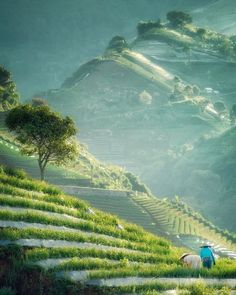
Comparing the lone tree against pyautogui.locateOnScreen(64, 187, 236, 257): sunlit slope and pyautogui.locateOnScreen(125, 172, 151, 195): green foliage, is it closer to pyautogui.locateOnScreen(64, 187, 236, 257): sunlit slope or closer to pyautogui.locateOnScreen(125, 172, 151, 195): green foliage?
pyautogui.locateOnScreen(64, 187, 236, 257): sunlit slope

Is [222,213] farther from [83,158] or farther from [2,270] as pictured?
[2,270]

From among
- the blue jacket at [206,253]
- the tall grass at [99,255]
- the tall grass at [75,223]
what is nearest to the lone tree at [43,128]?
the tall grass at [75,223]

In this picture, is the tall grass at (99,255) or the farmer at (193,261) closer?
the tall grass at (99,255)

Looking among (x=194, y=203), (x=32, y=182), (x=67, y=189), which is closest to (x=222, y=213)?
(x=194, y=203)

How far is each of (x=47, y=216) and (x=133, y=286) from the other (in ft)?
18.3

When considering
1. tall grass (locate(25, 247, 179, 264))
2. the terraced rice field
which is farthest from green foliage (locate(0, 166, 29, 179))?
the terraced rice field

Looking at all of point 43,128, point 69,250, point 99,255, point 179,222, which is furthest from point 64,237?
point 179,222

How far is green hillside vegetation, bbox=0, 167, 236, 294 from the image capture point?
16062 millimetres

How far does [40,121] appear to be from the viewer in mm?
41969

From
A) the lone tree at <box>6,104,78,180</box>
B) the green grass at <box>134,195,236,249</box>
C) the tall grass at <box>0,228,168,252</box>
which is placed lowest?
the tall grass at <box>0,228,168,252</box>

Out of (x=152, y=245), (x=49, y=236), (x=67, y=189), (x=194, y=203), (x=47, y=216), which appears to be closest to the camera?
(x=49, y=236)

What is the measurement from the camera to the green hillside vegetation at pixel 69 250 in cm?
1606

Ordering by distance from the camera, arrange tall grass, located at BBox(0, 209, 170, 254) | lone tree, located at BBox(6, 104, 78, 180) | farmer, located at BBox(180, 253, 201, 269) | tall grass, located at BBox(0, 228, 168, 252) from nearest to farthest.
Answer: tall grass, located at BBox(0, 228, 168, 252)
farmer, located at BBox(180, 253, 201, 269)
tall grass, located at BBox(0, 209, 170, 254)
lone tree, located at BBox(6, 104, 78, 180)

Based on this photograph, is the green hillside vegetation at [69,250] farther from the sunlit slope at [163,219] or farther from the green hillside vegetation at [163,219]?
the green hillside vegetation at [163,219]
